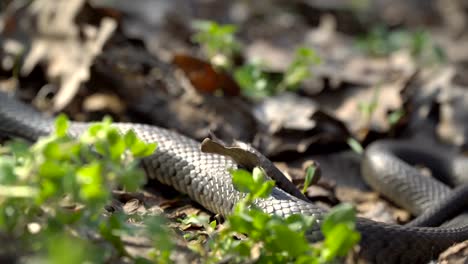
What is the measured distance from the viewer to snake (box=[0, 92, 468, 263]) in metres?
4.30

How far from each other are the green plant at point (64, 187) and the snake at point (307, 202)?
1.35 m

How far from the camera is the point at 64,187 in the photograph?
2912 millimetres

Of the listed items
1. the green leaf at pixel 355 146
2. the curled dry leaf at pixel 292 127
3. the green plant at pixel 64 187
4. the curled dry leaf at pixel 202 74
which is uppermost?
the green plant at pixel 64 187

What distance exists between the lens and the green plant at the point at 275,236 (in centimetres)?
316

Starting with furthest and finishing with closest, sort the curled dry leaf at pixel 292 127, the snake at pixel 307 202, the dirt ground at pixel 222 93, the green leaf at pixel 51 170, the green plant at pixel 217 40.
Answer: the green plant at pixel 217 40 → the curled dry leaf at pixel 292 127 → the dirt ground at pixel 222 93 → the snake at pixel 307 202 → the green leaf at pixel 51 170

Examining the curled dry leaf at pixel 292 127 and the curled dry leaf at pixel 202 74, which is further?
the curled dry leaf at pixel 202 74

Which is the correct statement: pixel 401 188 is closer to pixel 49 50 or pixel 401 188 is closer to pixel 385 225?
pixel 385 225

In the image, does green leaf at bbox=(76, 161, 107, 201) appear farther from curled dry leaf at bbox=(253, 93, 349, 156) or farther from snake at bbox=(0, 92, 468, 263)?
curled dry leaf at bbox=(253, 93, 349, 156)

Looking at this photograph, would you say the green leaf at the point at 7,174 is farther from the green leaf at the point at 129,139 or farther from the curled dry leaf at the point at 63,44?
the curled dry leaf at the point at 63,44

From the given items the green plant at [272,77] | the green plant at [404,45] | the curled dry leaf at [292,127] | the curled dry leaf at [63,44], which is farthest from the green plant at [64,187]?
the green plant at [404,45]

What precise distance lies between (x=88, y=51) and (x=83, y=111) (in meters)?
0.77

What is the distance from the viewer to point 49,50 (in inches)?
288

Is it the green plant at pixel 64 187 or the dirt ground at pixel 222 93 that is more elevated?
the green plant at pixel 64 187

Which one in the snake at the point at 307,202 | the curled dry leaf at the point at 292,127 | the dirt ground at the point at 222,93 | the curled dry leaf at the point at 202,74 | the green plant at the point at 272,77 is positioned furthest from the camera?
the green plant at the point at 272,77
